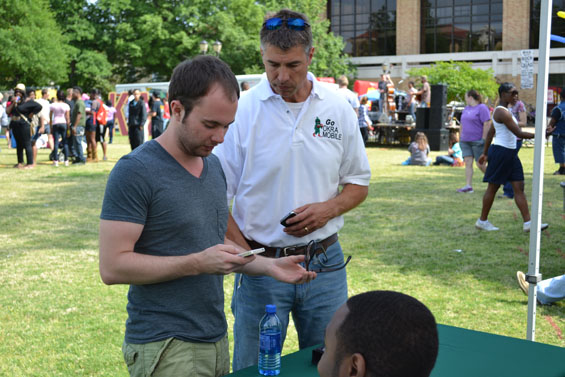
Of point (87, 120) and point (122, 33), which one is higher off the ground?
point (122, 33)

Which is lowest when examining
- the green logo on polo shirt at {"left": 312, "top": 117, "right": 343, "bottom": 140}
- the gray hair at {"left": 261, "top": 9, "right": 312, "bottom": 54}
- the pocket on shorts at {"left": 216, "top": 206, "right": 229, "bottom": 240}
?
the pocket on shorts at {"left": 216, "top": 206, "right": 229, "bottom": 240}

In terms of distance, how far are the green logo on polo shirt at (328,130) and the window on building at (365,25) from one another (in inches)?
2287

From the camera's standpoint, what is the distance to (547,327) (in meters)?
5.19

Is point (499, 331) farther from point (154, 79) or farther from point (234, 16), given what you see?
point (154, 79)

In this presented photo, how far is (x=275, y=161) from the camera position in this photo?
2.85 m

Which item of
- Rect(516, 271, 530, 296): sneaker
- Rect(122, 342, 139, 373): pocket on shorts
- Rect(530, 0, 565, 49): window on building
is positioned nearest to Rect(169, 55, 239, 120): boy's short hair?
Rect(122, 342, 139, 373): pocket on shorts

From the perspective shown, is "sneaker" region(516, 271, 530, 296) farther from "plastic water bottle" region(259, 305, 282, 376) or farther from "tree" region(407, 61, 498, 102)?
"tree" region(407, 61, 498, 102)

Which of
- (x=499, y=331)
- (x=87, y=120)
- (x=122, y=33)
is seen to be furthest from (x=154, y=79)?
(x=499, y=331)

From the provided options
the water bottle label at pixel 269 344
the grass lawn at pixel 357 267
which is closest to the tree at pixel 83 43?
the grass lawn at pixel 357 267

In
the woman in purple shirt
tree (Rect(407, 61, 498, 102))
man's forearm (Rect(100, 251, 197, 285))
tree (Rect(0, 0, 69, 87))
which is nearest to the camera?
man's forearm (Rect(100, 251, 197, 285))

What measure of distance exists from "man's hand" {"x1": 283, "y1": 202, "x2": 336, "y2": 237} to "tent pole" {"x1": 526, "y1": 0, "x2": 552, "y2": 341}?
210 centimetres

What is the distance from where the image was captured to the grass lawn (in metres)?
4.95

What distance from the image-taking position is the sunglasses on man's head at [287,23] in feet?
9.08

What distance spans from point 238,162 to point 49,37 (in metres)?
42.0
